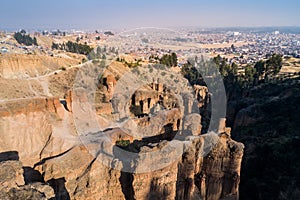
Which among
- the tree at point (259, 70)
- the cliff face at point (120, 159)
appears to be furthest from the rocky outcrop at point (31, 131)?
the tree at point (259, 70)

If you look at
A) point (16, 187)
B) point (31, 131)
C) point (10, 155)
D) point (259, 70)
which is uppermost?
point (16, 187)

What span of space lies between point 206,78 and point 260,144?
31.4 meters

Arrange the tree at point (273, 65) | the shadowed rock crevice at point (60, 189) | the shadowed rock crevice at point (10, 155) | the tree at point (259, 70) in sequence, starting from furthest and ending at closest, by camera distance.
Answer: the tree at point (259, 70), the tree at point (273, 65), the shadowed rock crevice at point (10, 155), the shadowed rock crevice at point (60, 189)

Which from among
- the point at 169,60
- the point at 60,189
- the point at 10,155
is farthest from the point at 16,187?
the point at 169,60

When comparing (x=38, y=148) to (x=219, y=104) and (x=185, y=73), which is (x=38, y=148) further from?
(x=185, y=73)

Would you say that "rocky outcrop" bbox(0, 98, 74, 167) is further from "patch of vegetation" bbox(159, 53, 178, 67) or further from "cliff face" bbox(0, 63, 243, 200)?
"patch of vegetation" bbox(159, 53, 178, 67)

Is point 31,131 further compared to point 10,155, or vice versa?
point 31,131

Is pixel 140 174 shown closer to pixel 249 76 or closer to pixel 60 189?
pixel 60 189

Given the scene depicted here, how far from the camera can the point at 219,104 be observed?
4409cm

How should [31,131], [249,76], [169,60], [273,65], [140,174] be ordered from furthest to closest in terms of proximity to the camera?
[169,60] < [273,65] < [249,76] < [31,131] < [140,174]

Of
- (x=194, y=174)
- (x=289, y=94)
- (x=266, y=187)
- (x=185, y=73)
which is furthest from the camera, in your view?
(x=185, y=73)

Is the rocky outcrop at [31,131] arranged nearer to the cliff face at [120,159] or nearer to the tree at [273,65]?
the cliff face at [120,159]

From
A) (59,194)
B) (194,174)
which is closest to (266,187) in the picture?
(194,174)

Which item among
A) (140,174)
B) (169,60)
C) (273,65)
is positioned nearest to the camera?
(140,174)
